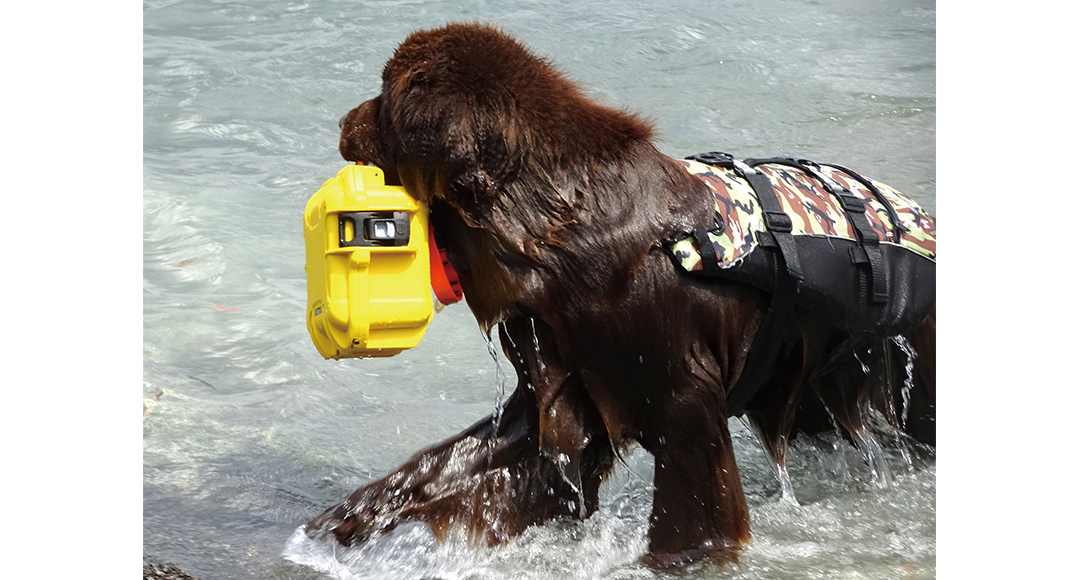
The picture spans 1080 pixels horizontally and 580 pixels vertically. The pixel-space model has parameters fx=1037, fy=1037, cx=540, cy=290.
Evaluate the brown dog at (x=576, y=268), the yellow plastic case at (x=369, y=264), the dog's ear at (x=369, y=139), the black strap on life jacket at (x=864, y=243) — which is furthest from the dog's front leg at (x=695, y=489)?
the dog's ear at (x=369, y=139)

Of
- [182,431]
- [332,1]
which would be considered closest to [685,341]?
[182,431]

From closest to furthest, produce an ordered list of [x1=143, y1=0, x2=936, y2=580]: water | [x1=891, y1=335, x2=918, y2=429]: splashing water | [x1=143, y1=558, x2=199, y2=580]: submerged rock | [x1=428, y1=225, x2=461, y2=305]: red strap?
[x1=428, y1=225, x2=461, y2=305]: red strap < [x1=143, y1=558, x2=199, y2=580]: submerged rock < [x1=143, y1=0, x2=936, y2=580]: water < [x1=891, y1=335, x2=918, y2=429]: splashing water

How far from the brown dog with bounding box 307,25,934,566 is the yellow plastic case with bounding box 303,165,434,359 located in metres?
0.13

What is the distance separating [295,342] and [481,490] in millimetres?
2272

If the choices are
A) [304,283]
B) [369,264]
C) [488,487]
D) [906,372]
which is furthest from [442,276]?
[304,283]

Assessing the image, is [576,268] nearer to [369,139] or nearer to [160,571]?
[369,139]

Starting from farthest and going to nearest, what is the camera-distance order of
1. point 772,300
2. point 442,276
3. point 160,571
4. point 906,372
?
point 906,372, point 160,571, point 772,300, point 442,276

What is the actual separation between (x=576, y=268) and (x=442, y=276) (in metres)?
0.38

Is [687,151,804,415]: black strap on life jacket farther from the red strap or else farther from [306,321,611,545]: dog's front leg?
the red strap

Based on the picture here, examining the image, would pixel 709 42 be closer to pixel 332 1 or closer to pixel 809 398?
pixel 332 1

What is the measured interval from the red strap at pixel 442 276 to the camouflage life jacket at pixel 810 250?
1.99 ft

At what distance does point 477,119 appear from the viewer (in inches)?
107

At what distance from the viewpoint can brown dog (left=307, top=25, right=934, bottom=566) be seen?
2.74 meters

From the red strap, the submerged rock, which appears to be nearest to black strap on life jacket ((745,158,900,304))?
the red strap
